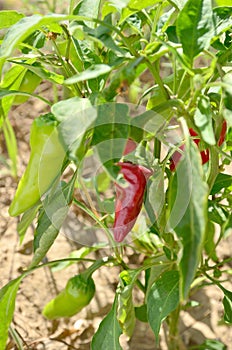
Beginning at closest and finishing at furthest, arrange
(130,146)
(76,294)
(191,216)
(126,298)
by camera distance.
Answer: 1. (191,216)
2. (130,146)
3. (126,298)
4. (76,294)

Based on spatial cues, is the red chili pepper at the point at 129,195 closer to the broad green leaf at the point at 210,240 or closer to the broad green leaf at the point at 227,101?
the broad green leaf at the point at 227,101

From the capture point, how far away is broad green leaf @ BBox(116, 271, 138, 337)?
3.55 feet

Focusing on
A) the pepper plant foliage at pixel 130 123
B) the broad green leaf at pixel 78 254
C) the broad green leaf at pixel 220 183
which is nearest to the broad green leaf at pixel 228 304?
the pepper plant foliage at pixel 130 123

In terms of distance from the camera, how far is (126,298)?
3.57 ft

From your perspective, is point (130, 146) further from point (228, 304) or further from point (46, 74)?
point (228, 304)

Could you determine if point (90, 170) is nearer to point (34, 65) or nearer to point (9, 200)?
point (9, 200)

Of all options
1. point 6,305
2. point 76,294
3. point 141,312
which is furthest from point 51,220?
point 141,312

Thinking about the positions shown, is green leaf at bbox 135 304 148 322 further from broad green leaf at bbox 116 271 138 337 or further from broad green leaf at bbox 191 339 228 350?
broad green leaf at bbox 191 339 228 350

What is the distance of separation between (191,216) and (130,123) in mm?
205

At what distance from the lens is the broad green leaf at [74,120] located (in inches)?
30.1

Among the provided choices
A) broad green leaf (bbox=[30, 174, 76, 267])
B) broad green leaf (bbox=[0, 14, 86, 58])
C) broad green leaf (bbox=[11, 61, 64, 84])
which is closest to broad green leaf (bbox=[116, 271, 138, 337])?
broad green leaf (bbox=[30, 174, 76, 267])

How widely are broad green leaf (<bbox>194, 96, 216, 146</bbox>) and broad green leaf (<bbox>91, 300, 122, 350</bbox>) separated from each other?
459 mm

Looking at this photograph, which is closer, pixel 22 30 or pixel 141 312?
pixel 22 30

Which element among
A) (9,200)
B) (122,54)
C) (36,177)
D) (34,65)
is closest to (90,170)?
(9,200)
